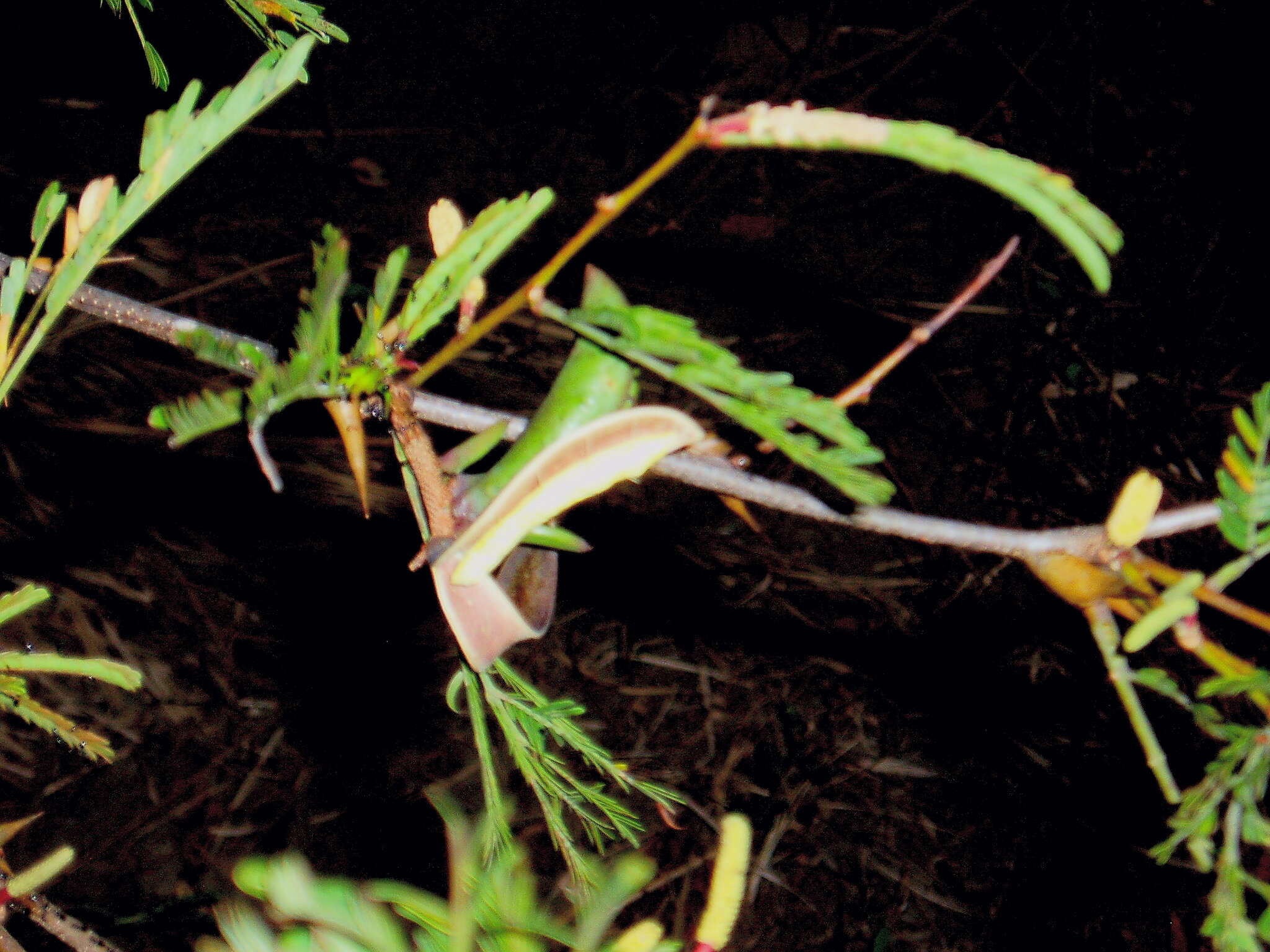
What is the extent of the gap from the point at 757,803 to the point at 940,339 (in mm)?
727

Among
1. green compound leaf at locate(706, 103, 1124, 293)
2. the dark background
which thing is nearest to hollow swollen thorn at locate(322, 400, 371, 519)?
green compound leaf at locate(706, 103, 1124, 293)

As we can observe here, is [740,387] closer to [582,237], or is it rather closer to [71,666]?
[582,237]

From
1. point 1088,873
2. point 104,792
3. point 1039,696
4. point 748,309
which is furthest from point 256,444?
point 1088,873

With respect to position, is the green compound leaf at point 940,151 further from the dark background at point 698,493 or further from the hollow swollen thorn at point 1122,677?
the dark background at point 698,493

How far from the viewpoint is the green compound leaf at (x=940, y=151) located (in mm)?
126

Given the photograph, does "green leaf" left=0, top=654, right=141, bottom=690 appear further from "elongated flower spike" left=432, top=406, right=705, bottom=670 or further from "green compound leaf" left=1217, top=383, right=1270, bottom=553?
"green compound leaf" left=1217, top=383, right=1270, bottom=553

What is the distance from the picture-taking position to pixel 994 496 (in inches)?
46.7

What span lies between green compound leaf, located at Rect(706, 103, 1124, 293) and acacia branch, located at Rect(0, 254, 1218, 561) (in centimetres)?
12

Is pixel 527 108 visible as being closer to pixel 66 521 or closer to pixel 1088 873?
pixel 66 521

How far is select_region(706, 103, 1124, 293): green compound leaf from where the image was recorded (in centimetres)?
13

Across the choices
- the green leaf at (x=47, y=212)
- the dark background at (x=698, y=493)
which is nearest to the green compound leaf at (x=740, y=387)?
the green leaf at (x=47, y=212)

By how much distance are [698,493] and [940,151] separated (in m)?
1.05

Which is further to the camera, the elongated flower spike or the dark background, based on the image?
the dark background

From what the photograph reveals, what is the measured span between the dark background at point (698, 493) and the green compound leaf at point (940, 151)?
96 cm
